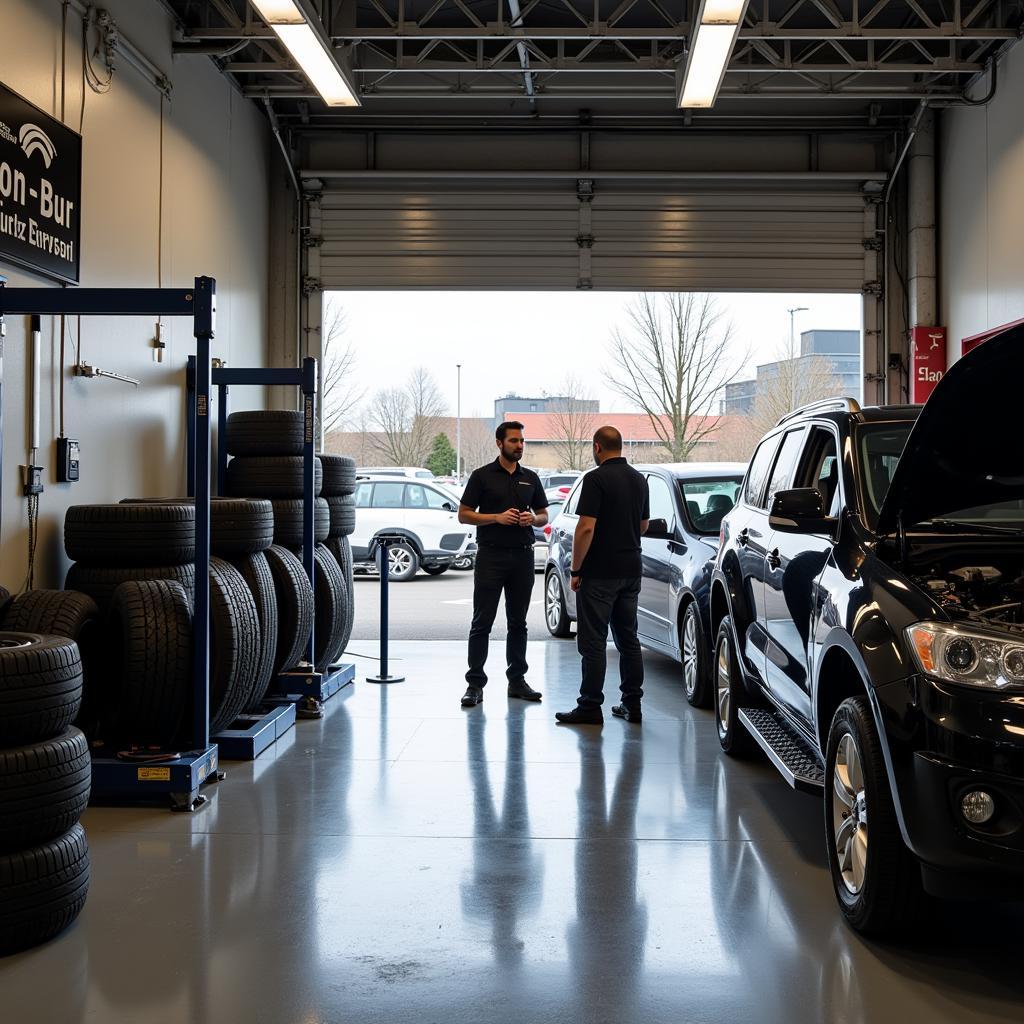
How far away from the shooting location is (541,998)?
2.99 metres

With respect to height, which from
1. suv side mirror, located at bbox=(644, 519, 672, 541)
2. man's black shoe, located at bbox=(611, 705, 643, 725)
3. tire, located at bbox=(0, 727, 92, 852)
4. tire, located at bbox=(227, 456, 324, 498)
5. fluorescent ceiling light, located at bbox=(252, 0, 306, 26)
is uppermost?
fluorescent ceiling light, located at bbox=(252, 0, 306, 26)

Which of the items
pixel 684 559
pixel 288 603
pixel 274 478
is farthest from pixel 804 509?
pixel 274 478

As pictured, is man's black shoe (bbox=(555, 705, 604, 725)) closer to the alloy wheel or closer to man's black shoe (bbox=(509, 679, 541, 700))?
man's black shoe (bbox=(509, 679, 541, 700))

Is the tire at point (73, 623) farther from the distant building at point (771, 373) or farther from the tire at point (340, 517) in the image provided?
the distant building at point (771, 373)

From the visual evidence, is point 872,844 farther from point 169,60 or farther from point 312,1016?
point 169,60

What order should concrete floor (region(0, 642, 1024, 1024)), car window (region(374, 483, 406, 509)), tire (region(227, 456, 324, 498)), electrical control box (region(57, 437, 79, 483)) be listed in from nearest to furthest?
concrete floor (region(0, 642, 1024, 1024)), electrical control box (region(57, 437, 79, 483)), tire (region(227, 456, 324, 498)), car window (region(374, 483, 406, 509))

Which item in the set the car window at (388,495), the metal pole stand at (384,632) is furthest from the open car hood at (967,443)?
the car window at (388,495)

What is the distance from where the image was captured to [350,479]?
8305mm

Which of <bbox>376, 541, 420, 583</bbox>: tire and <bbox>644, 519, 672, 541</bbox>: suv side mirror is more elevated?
<bbox>644, 519, 672, 541</bbox>: suv side mirror

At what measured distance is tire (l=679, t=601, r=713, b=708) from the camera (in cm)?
689

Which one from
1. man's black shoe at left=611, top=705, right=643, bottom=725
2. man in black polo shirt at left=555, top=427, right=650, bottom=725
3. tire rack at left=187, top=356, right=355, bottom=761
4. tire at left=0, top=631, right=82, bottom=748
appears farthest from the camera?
man's black shoe at left=611, top=705, right=643, bottom=725

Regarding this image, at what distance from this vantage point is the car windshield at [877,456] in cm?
392

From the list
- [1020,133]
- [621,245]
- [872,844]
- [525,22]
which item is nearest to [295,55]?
[525,22]

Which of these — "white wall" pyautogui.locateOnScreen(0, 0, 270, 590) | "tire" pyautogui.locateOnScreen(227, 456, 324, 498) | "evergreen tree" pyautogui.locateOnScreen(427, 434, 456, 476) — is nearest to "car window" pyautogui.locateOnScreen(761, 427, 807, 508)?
"tire" pyautogui.locateOnScreen(227, 456, 324, 498)
